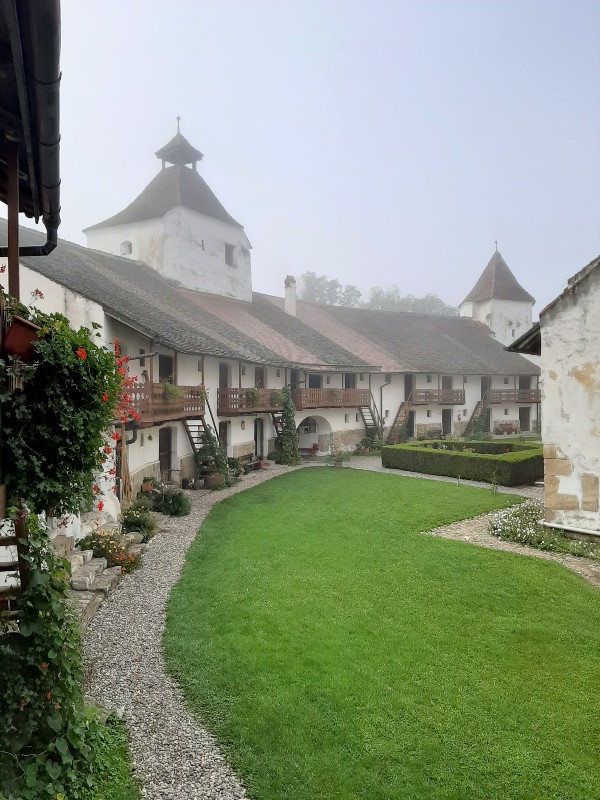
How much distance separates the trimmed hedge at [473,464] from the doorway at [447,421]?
11.0 m

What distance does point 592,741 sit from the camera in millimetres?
5438

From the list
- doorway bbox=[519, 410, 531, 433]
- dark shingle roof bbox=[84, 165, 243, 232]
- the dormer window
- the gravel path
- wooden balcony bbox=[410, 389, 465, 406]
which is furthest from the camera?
doorway bbox=[519, 410, 531, 433]

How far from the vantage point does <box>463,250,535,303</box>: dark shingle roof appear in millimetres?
44188

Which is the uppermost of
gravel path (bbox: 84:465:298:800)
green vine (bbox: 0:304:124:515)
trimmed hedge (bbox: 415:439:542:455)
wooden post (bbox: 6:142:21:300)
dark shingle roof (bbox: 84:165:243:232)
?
dark shingle roof (bbox: 84:165:243:232)

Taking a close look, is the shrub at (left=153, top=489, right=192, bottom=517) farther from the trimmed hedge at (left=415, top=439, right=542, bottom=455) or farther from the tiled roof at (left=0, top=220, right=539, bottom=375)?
the trimmed hedge at (left=415, top=439, right=542, bottom=455)

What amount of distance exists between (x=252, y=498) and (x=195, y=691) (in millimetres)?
11015

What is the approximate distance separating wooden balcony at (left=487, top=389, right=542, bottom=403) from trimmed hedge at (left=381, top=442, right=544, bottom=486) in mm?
12650

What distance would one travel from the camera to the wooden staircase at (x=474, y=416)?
118 feet

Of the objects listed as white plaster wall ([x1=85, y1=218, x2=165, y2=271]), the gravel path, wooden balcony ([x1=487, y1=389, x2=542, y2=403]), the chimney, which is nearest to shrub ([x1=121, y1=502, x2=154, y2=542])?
the gravel path

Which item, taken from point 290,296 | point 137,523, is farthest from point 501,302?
point 137,523

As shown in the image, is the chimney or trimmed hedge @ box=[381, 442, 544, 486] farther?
the chimney

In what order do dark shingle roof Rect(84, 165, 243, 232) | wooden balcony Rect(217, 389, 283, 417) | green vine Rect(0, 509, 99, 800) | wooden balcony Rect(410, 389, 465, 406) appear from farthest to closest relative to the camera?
wooden balcony Rect(410, 389, 465, 406) → dark shingle roof Rect(84, 165, 243, 232) → wooden balcony Rect(217, 389, 283, 417) → green vine Rect(0, 509, 99, 800)

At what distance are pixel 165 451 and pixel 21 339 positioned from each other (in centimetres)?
1560

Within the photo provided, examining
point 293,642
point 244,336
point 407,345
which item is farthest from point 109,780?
point 407,345
